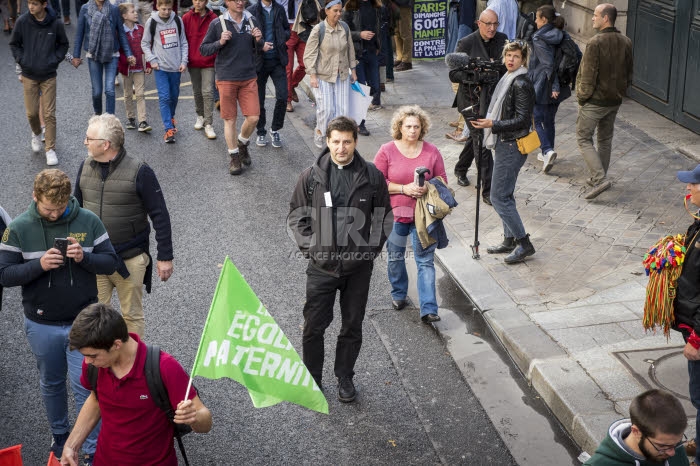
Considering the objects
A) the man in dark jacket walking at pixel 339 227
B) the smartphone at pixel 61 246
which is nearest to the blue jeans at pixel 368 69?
the man in dark jacket walking at pixel 339 227

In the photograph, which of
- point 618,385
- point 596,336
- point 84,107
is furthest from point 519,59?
point 84,107

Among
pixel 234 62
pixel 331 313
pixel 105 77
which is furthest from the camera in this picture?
pixel 105 77

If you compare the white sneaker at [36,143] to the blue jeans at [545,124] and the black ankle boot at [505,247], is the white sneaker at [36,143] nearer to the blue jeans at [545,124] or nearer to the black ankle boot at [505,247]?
the blue jeans at [545,124]

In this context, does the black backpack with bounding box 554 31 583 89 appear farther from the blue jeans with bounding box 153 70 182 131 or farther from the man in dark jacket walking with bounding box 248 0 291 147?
the blue jeans with bounding box 153 70 182 131

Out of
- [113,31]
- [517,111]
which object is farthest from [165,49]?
[517,111]

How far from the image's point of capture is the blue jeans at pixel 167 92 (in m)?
12.9

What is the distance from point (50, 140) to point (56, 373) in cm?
688

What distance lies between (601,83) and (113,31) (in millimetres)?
6734

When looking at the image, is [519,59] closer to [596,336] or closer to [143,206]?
[596,336]

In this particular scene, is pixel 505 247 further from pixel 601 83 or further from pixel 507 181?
pixel 601 83

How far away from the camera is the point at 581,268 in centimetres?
863

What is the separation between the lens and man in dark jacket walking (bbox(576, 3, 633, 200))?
9984 millimetres

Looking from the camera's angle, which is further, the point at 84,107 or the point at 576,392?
the point at 84,107

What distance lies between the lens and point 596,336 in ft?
23.9
